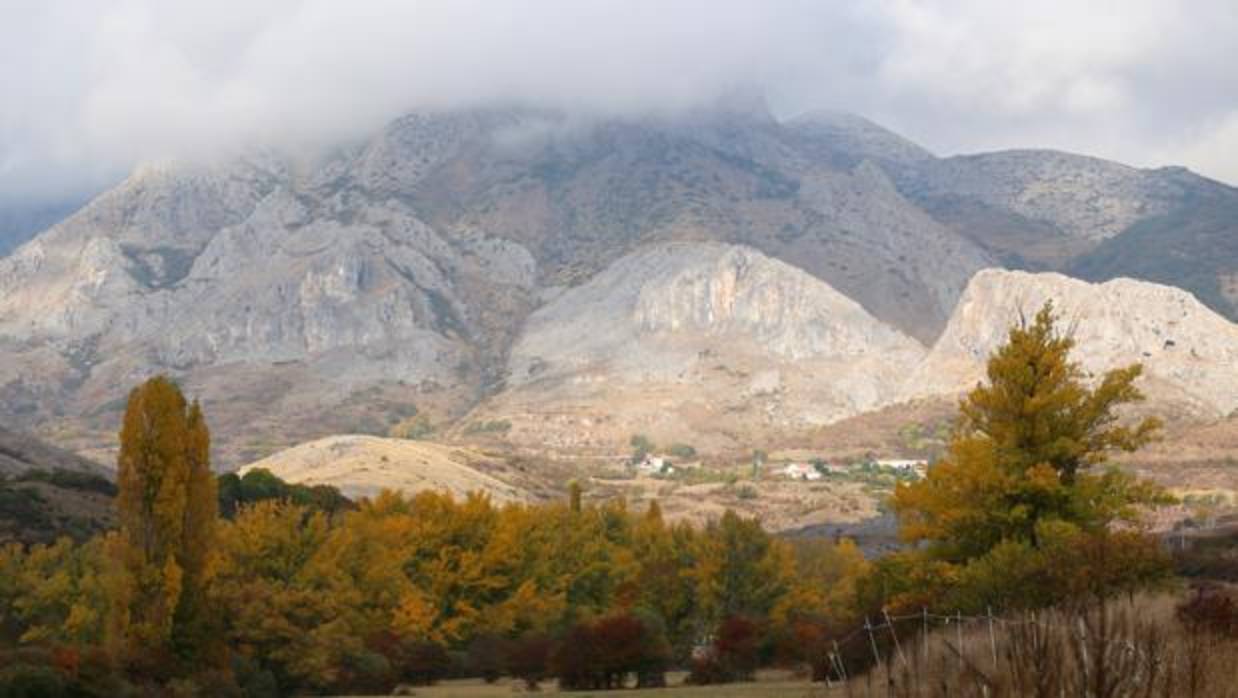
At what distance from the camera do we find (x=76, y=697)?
3556 cm

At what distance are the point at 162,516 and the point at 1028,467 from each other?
28776 millimetres

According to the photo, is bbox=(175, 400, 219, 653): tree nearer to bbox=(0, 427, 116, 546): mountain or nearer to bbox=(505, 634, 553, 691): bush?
bbox=(505, 634, 553, 691): bush

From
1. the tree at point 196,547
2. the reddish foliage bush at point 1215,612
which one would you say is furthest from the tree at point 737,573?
the reddish foliage bush at point 1215,612

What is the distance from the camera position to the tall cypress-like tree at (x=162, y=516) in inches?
1604

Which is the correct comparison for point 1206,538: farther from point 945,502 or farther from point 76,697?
point 76,697

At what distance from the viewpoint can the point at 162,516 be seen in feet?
136

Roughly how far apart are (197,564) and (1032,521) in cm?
2809

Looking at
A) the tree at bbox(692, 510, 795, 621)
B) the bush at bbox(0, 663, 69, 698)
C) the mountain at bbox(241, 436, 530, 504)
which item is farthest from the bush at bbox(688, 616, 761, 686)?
the mountain at bbox(241, 436, 530, 504)

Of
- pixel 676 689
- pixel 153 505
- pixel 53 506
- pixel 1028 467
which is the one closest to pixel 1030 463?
pixel 1028 467

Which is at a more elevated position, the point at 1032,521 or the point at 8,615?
the point at 1032,521

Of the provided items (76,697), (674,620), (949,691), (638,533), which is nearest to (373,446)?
(638,533)

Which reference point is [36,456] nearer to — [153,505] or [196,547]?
[153,505]

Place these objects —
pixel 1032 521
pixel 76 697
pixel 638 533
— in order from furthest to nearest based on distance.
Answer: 1. pixel 638 533
2. pixel 76 697
3. pixel 1032 521

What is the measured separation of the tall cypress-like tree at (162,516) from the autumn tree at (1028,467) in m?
24.7
